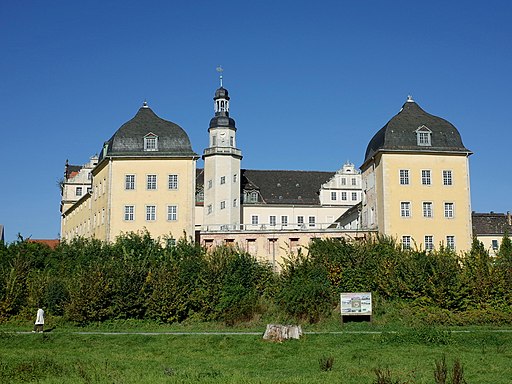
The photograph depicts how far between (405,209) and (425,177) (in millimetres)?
3215

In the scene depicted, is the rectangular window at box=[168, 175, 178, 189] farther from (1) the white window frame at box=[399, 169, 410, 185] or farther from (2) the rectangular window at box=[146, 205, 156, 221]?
(1) the white window frame at box=[399, 169, 410, 185]

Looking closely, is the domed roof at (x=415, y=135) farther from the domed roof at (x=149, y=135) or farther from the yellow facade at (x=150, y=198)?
the yellow facade at (x=150, y=198)

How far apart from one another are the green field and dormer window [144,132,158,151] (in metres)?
30.4

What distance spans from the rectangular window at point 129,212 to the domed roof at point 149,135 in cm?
439

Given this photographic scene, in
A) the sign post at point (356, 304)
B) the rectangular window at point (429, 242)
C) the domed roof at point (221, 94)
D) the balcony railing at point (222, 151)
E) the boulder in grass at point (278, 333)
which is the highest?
the domed roof at point (221, 94)

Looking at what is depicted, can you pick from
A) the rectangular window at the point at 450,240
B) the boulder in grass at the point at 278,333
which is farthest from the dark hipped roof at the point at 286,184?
the boulder in grass at the point at 278,333

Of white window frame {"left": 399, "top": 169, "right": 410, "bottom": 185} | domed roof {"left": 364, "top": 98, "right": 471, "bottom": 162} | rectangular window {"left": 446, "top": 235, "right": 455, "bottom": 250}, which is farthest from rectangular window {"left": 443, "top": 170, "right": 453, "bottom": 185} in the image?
rectangular window {"left": 446, "top": 235, "right": 455, "bottom": 250}

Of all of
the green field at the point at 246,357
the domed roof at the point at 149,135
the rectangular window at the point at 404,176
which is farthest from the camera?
the domed roof at the point at 149,135

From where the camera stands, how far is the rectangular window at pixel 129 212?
6270 cm

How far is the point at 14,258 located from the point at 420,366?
104 ft

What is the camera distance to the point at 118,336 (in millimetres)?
34031

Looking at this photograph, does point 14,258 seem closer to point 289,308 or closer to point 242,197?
point 289,308

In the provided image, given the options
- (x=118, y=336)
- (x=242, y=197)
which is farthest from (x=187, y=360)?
(x=242, y=197)

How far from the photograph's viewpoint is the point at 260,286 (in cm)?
4616
